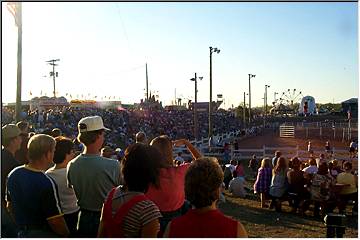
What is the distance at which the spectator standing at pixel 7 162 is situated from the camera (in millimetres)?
4168

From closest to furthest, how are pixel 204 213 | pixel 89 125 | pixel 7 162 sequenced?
pixel 204 213
pixel 89 125
pixel 7 162

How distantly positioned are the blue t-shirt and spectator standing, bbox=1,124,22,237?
620mm

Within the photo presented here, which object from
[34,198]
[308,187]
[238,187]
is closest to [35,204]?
[34,198]

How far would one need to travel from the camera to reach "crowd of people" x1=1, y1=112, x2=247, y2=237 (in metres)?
2.67

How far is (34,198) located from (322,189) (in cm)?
713

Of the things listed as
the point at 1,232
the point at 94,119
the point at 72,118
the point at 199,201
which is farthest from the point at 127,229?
the point at 72,118

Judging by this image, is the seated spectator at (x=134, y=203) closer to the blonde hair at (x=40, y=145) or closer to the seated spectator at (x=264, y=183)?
the blonde hair at (x=40, y=145)

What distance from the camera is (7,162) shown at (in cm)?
444

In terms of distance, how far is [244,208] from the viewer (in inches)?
414

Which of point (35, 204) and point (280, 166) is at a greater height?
point (35, 204)

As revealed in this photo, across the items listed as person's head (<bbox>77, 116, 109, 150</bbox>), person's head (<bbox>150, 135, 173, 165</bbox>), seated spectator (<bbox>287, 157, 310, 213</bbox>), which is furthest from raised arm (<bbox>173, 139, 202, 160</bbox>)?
seated spectator (<bbox>287, 157, 310, 213</bbox>)

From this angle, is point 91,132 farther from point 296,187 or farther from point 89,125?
point 296,187

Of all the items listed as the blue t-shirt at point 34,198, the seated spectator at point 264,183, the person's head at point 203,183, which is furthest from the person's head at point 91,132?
the seated spectator at point 264,183

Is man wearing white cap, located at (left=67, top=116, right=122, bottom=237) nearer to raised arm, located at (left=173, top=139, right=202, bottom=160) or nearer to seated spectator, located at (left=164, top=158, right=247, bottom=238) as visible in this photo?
raised arm, located at (left=173, top=139, right=202, bottom=160)
